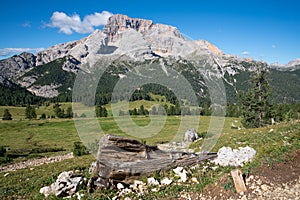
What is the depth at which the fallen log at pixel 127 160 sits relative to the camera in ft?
45.9

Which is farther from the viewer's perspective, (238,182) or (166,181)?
(166,181)

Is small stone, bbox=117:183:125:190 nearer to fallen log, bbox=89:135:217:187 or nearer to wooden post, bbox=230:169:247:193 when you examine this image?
fallen log, bbox=89:135:217:187

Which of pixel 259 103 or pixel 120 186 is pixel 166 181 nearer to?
pixel 120 186

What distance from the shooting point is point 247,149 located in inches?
587

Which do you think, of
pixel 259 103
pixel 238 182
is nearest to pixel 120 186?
pixel 238 182

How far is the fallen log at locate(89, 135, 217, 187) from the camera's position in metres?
14.0

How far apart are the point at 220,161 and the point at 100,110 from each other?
140 metres

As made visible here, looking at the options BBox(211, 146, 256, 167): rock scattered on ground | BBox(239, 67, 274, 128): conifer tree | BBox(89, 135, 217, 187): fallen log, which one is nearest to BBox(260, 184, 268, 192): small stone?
BBox(211, 146, 256, 167): rock scattered on ground

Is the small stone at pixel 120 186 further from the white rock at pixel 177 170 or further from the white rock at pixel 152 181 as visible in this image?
the white rock at pixel 177 170

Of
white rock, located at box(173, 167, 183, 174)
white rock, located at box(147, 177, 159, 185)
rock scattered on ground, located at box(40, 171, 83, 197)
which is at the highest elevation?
white rock, located at box(173, 167, 183, 174)

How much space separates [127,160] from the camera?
1465 cm

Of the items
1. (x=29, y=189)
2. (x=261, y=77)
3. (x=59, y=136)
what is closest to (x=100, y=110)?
(x=59, y=136)

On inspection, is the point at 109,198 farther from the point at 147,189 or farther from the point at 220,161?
the point at 220,161

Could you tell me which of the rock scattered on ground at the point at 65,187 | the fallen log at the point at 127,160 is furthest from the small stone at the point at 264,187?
the rock scattered on ground at the point at 65,187
